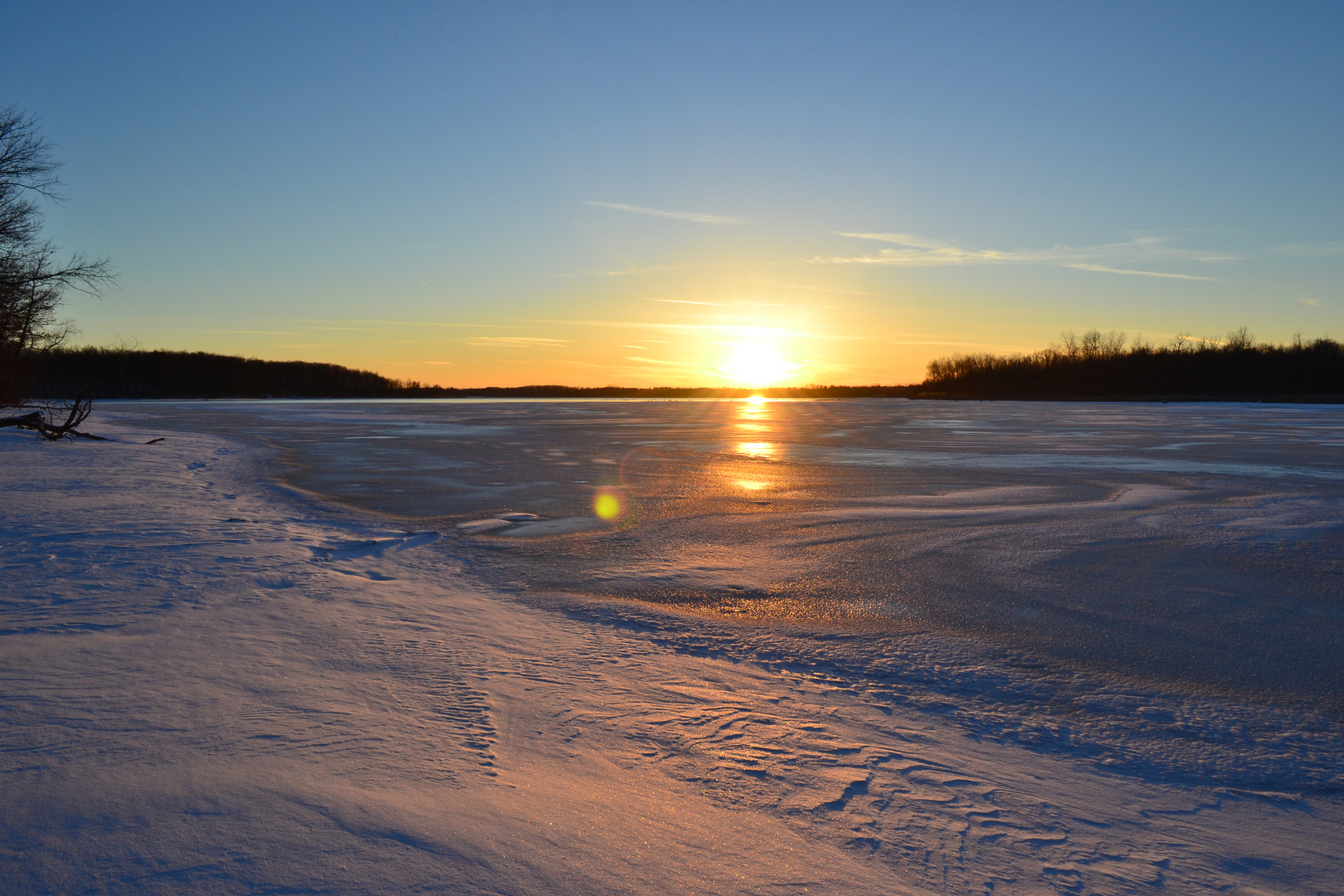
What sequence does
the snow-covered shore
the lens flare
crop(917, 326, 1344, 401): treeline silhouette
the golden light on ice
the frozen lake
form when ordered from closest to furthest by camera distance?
the snow-covered shore, the frozen lake, the lens flare, the golden light on ice, crop(917, 326, 1344, 401): treeline silhouette

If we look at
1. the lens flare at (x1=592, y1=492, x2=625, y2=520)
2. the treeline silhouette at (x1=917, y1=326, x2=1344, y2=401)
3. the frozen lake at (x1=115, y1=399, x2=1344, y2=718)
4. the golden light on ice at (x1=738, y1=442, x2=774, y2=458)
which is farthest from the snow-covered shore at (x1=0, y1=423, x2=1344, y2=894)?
the treeline silhouette at (x1=917, y1=326, x2=1344, y2=401)

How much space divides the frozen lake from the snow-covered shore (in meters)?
1.42

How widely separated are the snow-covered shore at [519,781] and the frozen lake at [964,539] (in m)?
1.42

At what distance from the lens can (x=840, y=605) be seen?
5434 millimetres

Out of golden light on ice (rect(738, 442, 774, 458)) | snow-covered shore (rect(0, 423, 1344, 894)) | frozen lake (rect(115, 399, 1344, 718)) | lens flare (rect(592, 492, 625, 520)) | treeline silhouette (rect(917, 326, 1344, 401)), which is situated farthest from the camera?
treeline silhouette (rect(917, 326, 1344, 401))

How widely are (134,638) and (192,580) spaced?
1.43 meters

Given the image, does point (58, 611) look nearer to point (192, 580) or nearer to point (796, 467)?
point (192, 580)

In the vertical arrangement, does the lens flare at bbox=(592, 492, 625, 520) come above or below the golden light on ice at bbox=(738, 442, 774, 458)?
below

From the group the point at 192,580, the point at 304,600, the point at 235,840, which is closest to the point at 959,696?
the point at 235,840

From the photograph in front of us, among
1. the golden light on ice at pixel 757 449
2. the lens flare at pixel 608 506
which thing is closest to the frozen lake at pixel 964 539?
the lens flare at pixel 608 506

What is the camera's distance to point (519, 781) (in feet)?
9.31

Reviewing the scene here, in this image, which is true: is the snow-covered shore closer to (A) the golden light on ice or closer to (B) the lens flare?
(B) the lens flare

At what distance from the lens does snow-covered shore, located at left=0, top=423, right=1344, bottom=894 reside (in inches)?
90.9

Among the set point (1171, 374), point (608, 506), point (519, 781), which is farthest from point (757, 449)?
point (1171, 374)
